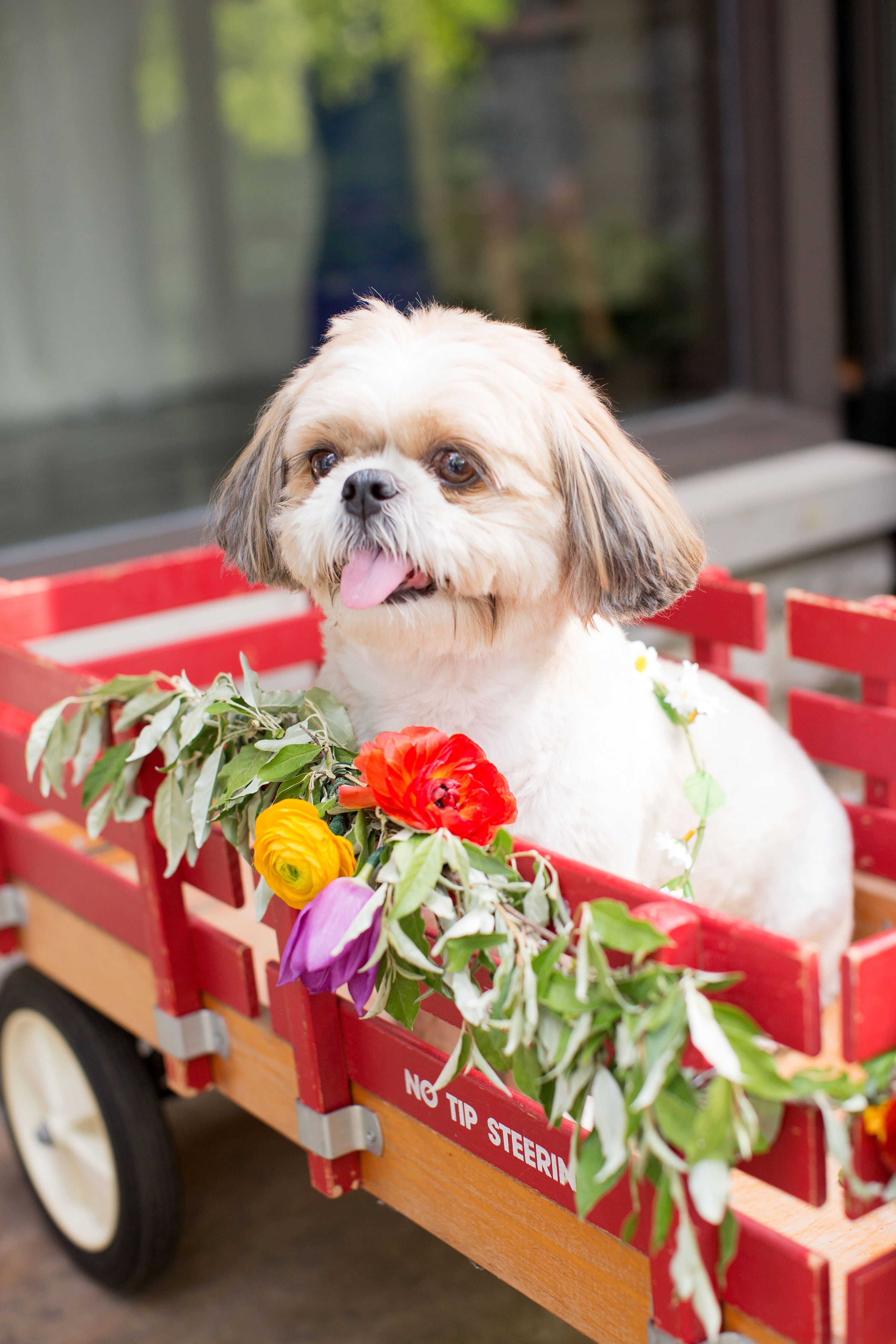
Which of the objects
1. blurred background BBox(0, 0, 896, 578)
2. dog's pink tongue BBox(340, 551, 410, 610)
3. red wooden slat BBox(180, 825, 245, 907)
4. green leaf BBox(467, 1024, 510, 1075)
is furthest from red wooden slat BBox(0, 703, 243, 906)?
blurred background BBox(0, 0, 896, 578)

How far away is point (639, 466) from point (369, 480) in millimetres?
306

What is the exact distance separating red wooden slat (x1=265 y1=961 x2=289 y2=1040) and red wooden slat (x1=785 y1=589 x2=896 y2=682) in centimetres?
96

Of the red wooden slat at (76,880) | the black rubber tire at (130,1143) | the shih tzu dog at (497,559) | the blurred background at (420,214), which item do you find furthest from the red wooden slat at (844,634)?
the blurred background at (420,214)

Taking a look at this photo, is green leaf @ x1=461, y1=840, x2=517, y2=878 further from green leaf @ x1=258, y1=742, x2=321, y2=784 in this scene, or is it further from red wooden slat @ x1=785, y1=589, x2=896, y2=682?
red wooden slat @ x1=785, y1=589, x2=896, y2=682

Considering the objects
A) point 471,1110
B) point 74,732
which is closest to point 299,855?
point 471,1110

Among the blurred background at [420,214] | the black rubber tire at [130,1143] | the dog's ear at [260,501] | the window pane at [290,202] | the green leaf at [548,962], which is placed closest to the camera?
the green leaf at [548,962]

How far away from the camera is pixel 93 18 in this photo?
5.51 m

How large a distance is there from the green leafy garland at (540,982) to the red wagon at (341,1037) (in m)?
0.03

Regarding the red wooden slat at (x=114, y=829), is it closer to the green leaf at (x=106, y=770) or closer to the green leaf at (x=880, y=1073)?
the green leaf at (x=106, y=770)

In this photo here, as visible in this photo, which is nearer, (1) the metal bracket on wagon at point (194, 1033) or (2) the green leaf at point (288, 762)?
(2) the green leaf at point (288, 762)

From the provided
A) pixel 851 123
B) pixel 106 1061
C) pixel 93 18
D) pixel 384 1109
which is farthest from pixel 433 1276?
pixel 93 18

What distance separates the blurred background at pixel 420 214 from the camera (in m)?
4.33

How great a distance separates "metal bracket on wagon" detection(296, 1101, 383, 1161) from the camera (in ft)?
4.34

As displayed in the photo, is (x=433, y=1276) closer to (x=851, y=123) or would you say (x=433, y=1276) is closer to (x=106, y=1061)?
(x=106, y=1061)
